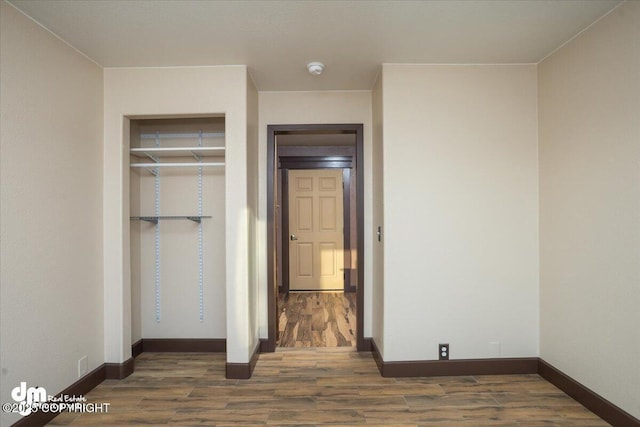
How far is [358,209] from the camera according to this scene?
127 inches

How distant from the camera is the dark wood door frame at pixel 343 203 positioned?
5602 millimetres

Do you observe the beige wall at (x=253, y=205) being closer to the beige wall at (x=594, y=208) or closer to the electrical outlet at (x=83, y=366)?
the electrical outlet at (x=83, y=366)

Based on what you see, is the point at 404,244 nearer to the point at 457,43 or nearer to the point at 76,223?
the point at 457,43

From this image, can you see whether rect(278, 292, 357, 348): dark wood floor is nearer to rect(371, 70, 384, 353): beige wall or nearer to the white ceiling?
rect(371, 70, 384, 353): beige wall

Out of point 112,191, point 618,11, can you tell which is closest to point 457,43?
point 618,11

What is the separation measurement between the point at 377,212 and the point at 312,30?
1465 millimetres

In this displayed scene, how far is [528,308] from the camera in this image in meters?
2.71

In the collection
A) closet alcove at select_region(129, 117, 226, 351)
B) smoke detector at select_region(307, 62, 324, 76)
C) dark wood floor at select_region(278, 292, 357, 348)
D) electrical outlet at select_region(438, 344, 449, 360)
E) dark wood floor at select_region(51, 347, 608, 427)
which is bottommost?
dark wood floor at select_region(278, 292, 357, 348)

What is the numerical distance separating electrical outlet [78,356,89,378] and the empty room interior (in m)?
0.02

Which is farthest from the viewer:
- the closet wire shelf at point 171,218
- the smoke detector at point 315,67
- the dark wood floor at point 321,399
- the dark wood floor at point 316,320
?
Answer: the dark wood floor at point 316,320

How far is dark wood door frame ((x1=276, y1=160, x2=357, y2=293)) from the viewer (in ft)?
18.4

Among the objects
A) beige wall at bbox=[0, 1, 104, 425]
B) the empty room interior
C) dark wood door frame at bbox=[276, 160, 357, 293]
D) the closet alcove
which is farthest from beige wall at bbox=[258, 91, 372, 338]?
dark wood door frame at bbox=[276, 160, 357, 293]

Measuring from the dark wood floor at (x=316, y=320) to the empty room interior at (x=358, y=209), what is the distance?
0.27 feet

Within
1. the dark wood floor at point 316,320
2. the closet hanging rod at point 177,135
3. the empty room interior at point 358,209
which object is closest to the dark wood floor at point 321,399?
the empty room interior at point 358,209
